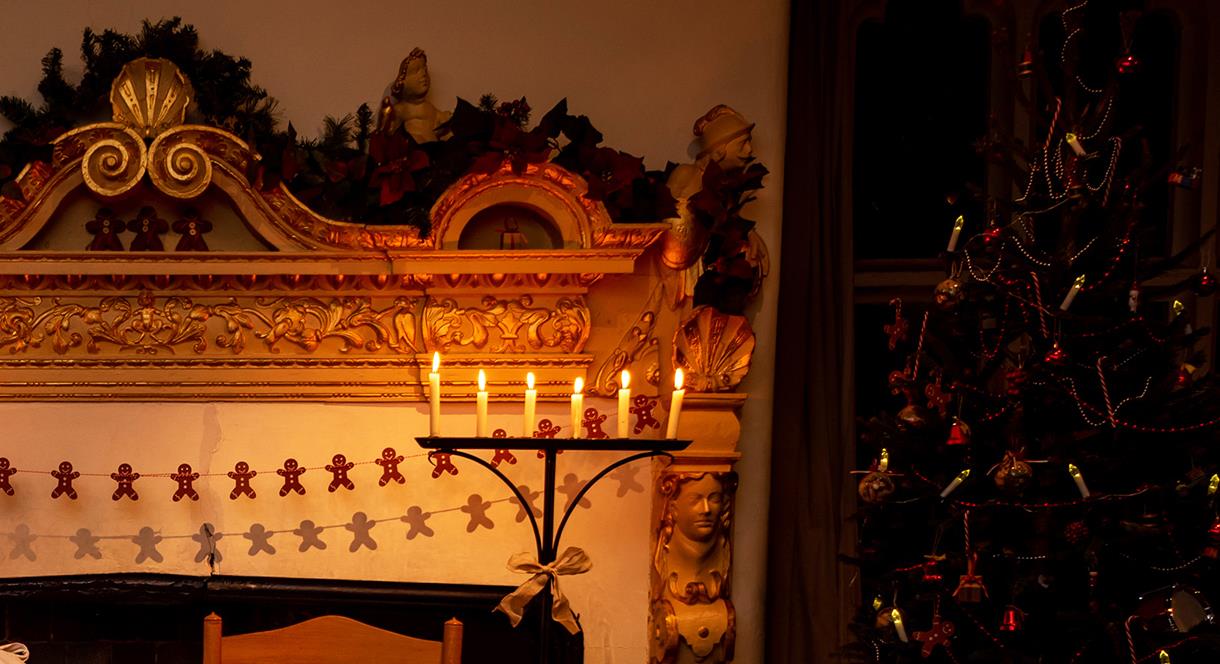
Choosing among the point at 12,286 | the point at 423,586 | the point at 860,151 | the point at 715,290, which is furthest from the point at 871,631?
the point at 12,286

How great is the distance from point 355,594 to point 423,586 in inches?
7.6

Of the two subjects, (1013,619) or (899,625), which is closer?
(1013,619)

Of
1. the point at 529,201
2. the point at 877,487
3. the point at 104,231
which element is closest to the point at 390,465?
the point at 529,201

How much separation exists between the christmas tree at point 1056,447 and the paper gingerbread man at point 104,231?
7.18ft

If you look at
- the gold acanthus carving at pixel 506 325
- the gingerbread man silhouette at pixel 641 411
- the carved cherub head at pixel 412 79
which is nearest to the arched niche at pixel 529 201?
the gold acanthus carving at pixel 506 325

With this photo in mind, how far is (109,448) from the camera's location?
3.79 m

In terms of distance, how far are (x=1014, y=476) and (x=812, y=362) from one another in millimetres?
1080

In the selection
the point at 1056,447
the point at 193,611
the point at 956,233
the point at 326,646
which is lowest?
the point at 193,611

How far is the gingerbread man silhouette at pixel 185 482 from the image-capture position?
3744mm

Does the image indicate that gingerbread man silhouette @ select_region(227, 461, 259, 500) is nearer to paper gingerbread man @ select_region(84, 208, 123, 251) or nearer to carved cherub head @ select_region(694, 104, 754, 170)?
paper gingerbread man @ select_region(84, 208, 123, 251)

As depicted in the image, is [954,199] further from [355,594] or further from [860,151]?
[355,594]

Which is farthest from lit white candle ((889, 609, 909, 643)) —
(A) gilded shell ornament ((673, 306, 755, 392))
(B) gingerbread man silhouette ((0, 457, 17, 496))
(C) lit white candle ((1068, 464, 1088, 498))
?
(B) gingerbread man silhouette ((0, 457, 17, 496))

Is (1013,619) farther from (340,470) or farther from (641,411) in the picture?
(340,470)

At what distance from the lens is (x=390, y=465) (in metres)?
3.72
